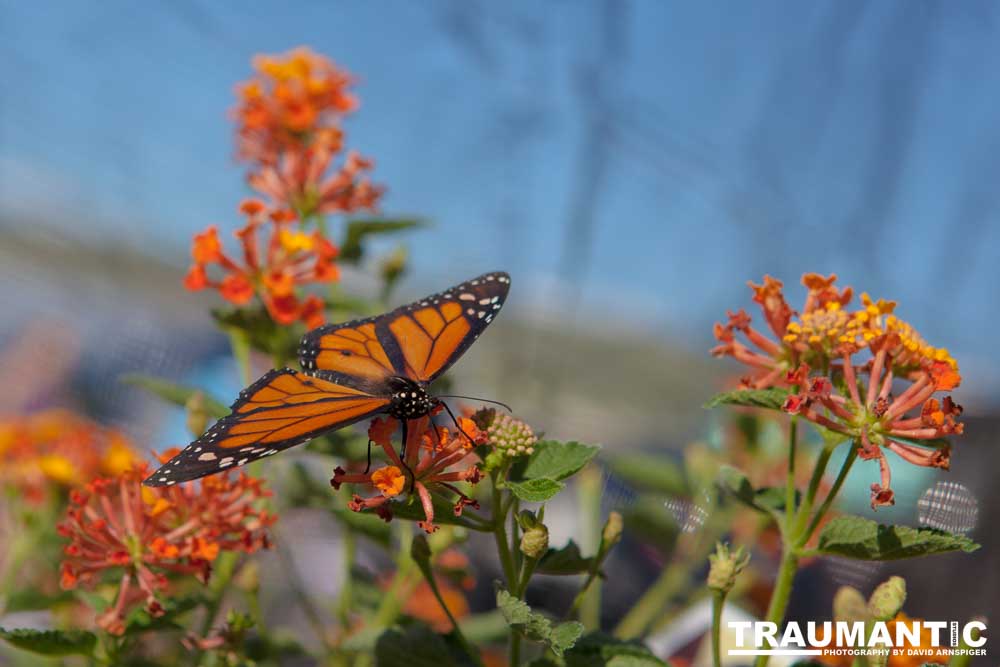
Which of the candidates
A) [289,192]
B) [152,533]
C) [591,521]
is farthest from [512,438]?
[289,192]

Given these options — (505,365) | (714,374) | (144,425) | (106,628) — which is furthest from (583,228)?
(106,628)

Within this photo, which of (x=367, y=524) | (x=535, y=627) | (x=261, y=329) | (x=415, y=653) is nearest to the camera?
(x=535, y=627)

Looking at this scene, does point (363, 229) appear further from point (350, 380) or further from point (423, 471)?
point (423, 471)

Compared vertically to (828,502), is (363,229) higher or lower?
higher

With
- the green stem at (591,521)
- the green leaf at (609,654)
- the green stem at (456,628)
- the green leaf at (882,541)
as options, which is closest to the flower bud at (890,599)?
the green leaf at (882,541)

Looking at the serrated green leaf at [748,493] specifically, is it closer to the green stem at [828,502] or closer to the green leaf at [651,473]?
the green stem at [828,502]

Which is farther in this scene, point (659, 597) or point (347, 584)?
point (659, 597)

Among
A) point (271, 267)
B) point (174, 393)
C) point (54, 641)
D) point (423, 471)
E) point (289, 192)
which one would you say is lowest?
point (54, 641)
